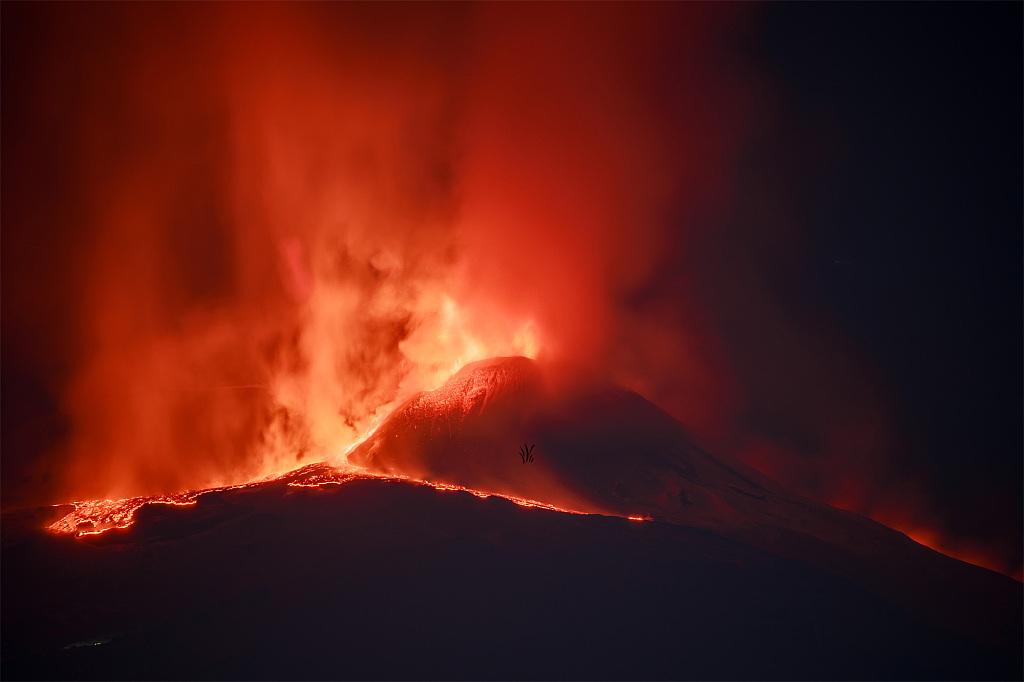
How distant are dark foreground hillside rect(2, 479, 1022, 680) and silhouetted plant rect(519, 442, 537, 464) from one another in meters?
3.79

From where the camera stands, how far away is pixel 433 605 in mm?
9281

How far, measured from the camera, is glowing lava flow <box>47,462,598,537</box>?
1116 centimetres

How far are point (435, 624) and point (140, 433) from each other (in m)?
16.6

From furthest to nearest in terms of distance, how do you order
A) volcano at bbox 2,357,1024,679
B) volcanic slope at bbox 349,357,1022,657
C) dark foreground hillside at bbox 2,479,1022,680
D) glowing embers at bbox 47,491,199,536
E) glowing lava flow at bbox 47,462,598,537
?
volcanic slope at bbox 349,357,1022,657
glowing lava flow at bbox 47,462,598,537
glowing embers at bbox 47,491,199,536
volcano at bbox 2,357,1024,679
dark foreground hillside at bbox 2,479,1022,680

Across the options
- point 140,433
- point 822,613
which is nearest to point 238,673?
point 822,613

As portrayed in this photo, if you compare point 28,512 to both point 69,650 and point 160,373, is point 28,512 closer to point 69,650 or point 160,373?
point 69,650

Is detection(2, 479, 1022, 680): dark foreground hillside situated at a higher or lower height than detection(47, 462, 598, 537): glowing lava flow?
lower

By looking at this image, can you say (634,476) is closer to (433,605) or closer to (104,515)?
(433,605)

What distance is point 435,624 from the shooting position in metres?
8.84

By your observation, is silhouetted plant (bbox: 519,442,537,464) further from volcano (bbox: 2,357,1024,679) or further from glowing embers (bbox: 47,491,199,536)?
glowing embers (bbox: 47,491,199,536)

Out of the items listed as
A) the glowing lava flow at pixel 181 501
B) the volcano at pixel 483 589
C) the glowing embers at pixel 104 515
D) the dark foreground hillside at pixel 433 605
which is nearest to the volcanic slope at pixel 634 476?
Result: the volcano at pixel 483 589

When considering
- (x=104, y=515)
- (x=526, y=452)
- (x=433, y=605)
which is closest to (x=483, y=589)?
(x=433, y=605)

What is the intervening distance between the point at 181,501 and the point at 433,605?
247 inches

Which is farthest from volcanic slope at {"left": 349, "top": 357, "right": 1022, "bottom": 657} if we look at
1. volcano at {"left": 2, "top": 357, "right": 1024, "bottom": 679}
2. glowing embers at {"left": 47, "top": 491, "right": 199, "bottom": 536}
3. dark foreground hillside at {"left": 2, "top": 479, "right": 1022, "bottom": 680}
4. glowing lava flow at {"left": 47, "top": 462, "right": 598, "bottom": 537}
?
glowing embers at {"left": 47, "top": 491, "right": 199, "bottom": 536}
